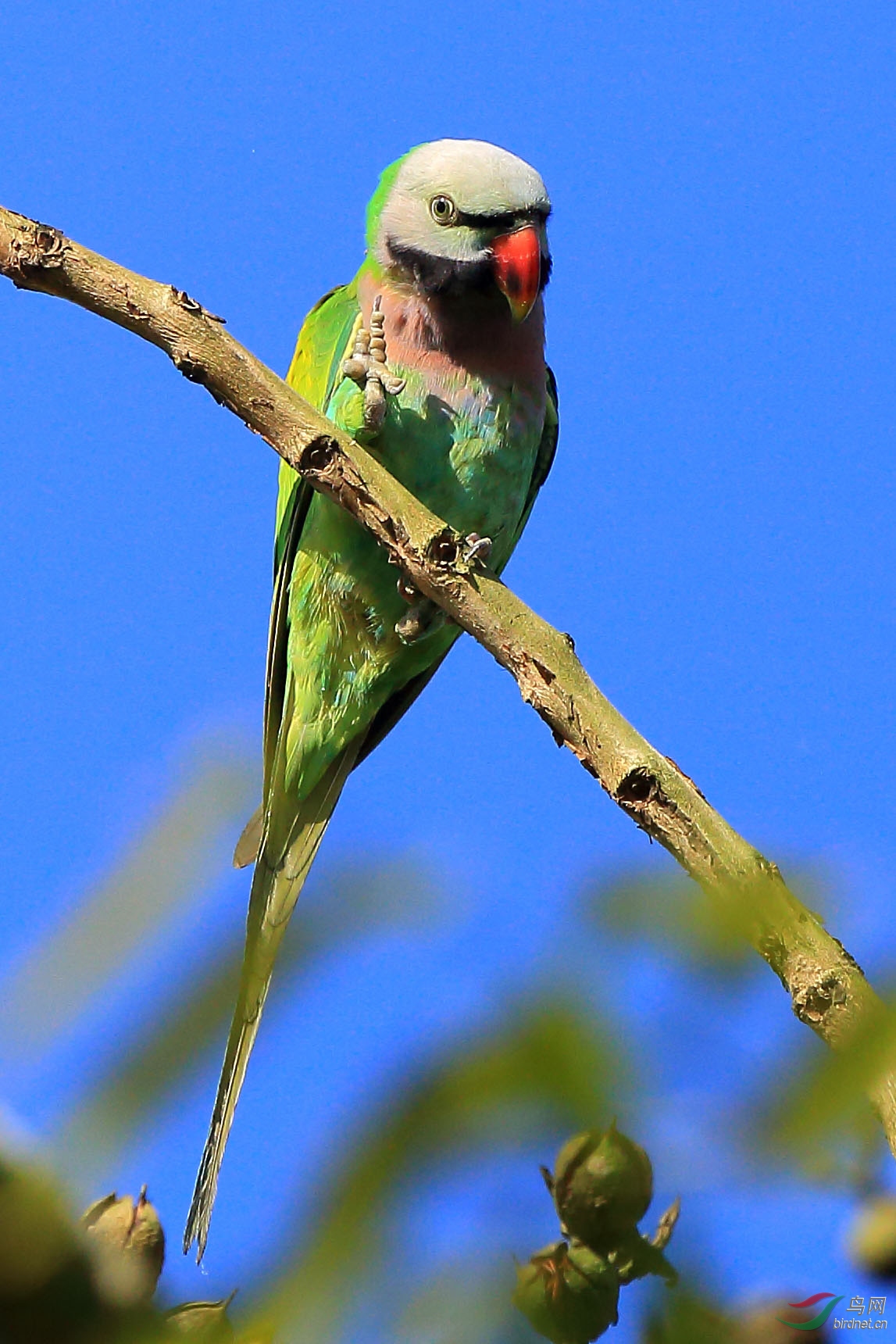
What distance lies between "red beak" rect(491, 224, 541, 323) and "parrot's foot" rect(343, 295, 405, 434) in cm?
51

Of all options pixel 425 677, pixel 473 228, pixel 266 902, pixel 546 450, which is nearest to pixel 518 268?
pixel 473 228

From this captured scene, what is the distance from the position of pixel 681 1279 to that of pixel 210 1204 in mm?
3668

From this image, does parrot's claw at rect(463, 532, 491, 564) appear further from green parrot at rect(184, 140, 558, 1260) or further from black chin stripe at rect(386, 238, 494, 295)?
black chin stripe at rect(386, 238, 494, 295)

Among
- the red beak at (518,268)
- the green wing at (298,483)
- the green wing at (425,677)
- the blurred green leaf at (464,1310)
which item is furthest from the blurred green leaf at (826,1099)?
the green wing at (425,677)

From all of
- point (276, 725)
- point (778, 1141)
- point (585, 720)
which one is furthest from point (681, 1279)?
point (276, 725)

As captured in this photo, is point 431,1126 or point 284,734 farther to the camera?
point 284,734

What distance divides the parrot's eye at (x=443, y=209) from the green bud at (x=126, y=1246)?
15.2 ft

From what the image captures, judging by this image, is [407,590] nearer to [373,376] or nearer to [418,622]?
[418,622]

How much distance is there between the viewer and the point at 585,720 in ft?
9.39

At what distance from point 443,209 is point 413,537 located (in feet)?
7.53

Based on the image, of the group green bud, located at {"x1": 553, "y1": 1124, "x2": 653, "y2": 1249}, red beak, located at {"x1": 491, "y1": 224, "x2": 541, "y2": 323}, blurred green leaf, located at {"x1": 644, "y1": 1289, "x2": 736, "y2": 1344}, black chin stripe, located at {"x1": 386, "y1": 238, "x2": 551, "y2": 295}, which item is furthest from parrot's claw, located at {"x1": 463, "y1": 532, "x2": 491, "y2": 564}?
blurred green leaf, located at {"x1": 644, "y1": 1289, "x2": 736, "y2": 1344}

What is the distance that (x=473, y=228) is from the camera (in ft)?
16.6

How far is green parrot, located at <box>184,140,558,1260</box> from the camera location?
5.00 meters

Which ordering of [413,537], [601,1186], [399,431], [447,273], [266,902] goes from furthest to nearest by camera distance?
[266,902] → [447,273] → [399,431] → [413,537] → [601,1186]
